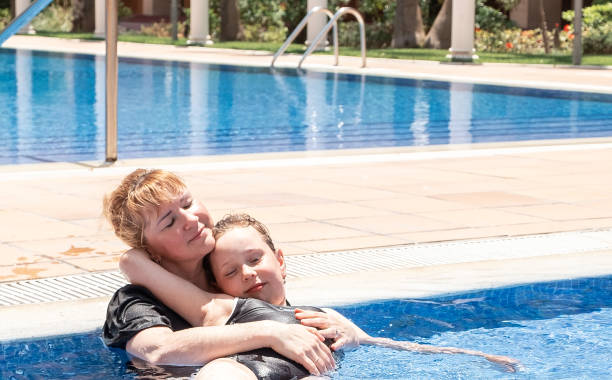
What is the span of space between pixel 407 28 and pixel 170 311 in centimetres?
2645

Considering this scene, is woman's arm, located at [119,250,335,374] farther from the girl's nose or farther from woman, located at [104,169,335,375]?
the girl's nose

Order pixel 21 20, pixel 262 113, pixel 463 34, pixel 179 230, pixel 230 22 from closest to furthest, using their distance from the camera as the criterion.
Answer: pixel 179 230 → pixel 21 20 → pixel 262 113 → pixel 463 34 → pixel 230 22

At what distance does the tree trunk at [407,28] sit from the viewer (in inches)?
1152

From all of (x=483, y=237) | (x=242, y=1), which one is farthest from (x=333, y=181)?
(x=242, y=1)

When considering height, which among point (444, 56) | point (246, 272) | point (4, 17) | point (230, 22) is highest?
point (4, 17)

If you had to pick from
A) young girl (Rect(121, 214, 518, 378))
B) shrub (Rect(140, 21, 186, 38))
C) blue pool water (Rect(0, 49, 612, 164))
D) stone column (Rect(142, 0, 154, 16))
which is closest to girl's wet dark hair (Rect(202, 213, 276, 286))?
young girl (Rect(121, 214, 518, 378))

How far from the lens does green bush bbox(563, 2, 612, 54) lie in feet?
89.6

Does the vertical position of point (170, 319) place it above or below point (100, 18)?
below

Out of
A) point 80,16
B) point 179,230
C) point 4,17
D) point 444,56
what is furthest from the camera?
point 4,17

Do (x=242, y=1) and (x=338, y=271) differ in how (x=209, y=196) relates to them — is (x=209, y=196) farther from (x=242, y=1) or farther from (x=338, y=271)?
(x=242, y=1)

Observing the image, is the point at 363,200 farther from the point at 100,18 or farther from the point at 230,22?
the point at 100,18

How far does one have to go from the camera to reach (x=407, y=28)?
29641mm

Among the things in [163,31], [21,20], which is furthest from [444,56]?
[21,20]

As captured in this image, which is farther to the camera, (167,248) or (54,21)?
(54,21)
